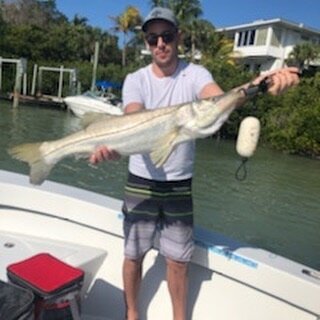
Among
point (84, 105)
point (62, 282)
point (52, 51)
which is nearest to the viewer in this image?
point (62, 282)

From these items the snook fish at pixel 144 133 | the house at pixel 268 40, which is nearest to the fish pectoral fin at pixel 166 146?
the snook fish at pixel 144 133

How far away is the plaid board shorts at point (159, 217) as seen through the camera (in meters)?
2.93

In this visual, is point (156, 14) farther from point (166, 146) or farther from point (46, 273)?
point (46, 273)

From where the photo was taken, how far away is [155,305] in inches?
136

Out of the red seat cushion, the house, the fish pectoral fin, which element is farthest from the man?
the house

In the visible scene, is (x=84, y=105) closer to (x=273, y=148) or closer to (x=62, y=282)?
(x=273, y=148)

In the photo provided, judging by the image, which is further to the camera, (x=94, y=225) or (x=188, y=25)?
(x=188, y=25)

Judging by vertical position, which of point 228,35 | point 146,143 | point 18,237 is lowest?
point 18,237

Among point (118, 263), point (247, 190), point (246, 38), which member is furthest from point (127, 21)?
point (118, 263)

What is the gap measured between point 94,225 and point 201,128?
1.34 meters

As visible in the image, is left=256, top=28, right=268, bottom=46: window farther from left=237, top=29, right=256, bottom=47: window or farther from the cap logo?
the cap logo

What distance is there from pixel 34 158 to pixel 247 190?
12181mm

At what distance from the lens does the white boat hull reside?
2995 mm

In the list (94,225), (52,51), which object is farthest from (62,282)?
(52,51)
